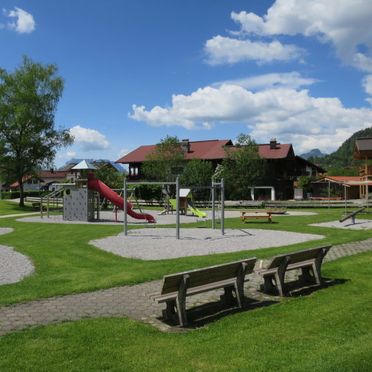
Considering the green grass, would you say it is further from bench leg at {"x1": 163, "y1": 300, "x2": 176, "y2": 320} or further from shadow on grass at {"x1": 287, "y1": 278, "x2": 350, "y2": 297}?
shadow on grass at {"x1": 287, "y1": 278, "x2": 350, "y2": 297}

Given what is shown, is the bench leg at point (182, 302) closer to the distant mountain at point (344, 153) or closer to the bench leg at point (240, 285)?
the bench leg at point (240, 285)

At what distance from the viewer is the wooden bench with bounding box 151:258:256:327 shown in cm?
629

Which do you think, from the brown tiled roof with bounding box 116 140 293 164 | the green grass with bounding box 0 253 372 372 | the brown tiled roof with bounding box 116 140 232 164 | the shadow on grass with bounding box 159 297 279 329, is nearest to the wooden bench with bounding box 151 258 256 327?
the shadow on grass with bounding box 159 297 279 329

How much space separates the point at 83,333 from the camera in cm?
586

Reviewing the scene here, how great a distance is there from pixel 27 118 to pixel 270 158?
29.0 metres

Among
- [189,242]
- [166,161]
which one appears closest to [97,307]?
[189,242]

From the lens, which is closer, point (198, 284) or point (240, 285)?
point (198, 284)

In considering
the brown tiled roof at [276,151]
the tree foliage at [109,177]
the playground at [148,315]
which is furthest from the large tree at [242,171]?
the playground at [148,315]

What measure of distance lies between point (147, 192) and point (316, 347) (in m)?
41.4

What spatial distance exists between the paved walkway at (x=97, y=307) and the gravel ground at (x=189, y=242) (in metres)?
3.96

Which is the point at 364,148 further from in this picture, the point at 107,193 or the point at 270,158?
the point at 107,193

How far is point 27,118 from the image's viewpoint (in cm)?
4128

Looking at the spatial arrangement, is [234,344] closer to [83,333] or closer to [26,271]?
[83,333]

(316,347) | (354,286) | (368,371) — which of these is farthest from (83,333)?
(354,286)
